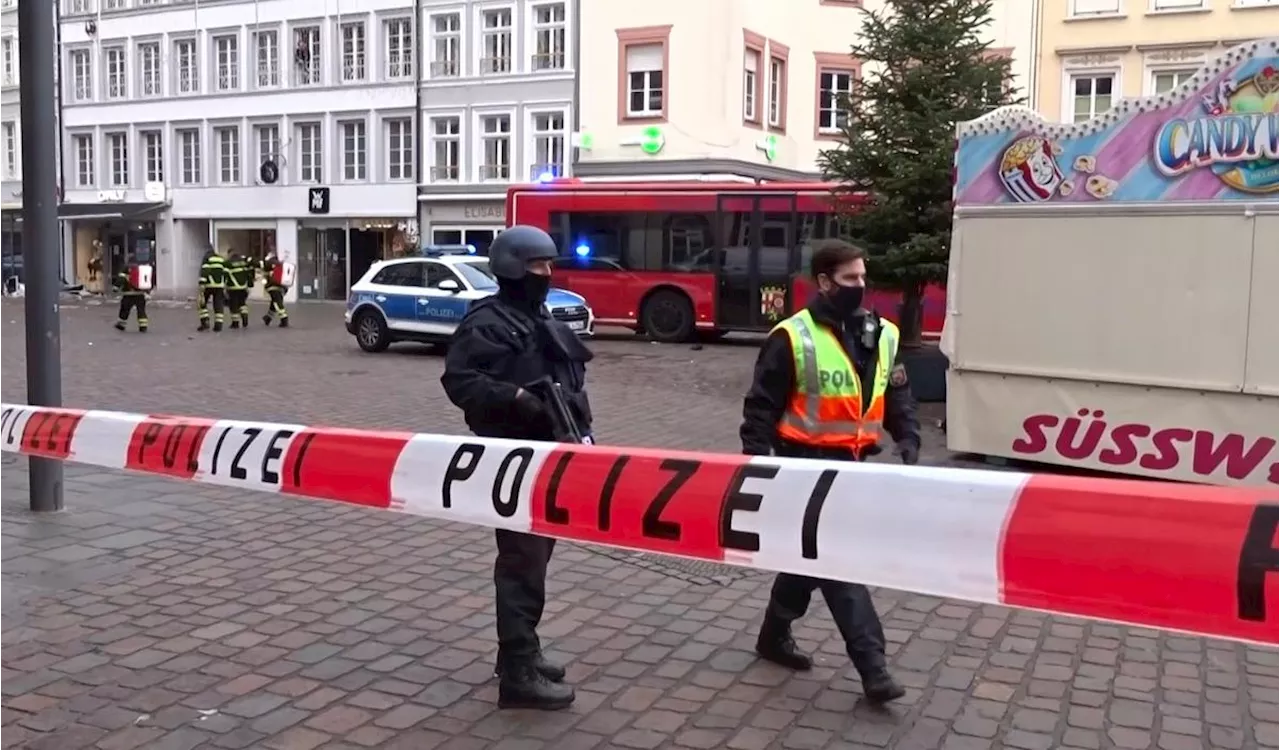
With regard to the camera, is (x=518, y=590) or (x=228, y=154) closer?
(x=518, y=590)

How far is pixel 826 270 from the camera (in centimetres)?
464

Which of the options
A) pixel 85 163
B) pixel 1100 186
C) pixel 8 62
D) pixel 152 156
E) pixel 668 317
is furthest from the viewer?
pixel 8 62

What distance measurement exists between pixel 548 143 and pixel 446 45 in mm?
5009

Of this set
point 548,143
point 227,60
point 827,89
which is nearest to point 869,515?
point 548,143

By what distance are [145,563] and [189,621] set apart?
1149 millimetres

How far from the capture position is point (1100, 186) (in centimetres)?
884

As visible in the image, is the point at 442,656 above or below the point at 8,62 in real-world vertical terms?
below

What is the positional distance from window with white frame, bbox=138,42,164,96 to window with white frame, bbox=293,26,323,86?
6525 mm

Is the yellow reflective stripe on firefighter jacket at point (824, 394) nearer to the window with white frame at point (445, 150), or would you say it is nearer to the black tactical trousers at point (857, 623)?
the black tactical trousers at point (857, 623)

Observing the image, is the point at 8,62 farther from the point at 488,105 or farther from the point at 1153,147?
the point at 1153,147

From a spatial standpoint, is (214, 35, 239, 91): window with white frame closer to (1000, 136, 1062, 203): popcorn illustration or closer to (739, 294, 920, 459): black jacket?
(1000, 136, 1062, 203): popcorn illustration

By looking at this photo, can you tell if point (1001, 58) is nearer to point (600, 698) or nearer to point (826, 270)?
point (826, 270)

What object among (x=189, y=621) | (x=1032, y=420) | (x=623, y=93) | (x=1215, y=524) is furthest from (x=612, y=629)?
(x=623, y=93)

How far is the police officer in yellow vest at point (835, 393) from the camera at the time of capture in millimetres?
4539
